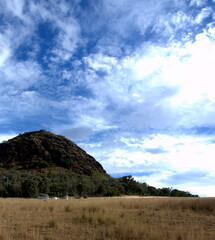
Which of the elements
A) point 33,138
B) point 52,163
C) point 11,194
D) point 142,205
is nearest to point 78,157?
point 52,163

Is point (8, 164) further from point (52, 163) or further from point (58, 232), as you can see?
point (58, 232)

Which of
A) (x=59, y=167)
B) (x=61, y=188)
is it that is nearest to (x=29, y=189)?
(x=61, y=188)

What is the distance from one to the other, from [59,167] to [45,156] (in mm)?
13880

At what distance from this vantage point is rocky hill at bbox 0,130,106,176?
105150mm

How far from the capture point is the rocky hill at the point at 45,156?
105m

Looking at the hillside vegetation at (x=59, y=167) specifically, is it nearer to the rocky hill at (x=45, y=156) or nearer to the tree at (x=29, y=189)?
the rocky hill at (x=45, y=156)

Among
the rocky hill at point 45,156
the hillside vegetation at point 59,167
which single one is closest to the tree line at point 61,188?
the hillside vegetation at point 59,167

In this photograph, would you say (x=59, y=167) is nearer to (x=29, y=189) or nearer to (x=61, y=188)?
(x=61, y=188)

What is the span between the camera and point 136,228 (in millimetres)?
7777

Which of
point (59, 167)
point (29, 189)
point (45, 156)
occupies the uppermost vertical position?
point (45, 156)

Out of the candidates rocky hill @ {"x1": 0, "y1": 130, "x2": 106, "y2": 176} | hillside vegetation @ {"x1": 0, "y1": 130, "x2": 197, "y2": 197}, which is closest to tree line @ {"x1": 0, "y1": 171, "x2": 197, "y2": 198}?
hillside vegetation @ {"x1": 0, "y1": 130, "x2": 197, "y2": 197}

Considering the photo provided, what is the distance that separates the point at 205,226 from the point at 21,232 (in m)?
7.24

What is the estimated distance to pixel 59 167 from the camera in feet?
342

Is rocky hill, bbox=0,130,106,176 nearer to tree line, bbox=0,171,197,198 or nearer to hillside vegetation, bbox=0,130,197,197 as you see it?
hillside vegetation, bbox=0,130,197,197
